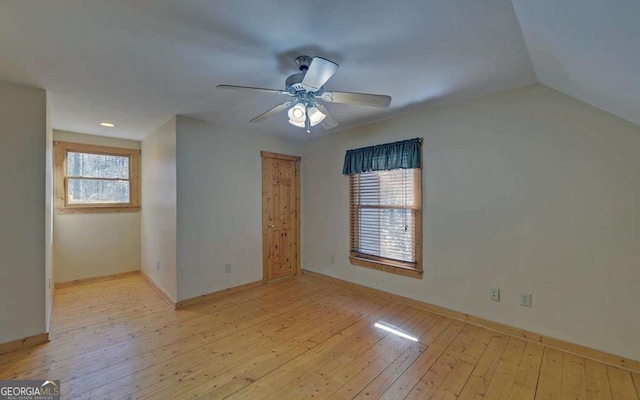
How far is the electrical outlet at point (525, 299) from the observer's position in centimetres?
264

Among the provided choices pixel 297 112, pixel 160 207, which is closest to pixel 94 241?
pixel 160 207

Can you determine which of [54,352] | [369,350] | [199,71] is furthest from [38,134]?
[369,350]

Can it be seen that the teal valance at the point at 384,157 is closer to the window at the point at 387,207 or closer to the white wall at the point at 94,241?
the window at the point at 387,207

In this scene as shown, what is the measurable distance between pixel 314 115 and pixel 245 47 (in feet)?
2.44

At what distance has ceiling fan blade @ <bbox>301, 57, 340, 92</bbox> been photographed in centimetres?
168

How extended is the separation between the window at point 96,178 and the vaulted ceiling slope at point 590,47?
558 centimetres

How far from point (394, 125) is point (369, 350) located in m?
2.73

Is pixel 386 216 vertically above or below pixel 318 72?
below

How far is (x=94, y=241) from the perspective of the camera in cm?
445

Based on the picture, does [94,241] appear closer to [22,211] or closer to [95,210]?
[95,210]

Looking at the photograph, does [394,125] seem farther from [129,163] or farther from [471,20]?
[129,163]

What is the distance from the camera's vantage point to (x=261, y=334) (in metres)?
2.78

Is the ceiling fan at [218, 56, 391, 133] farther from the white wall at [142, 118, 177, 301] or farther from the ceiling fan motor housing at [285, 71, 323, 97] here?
the white wall at [142, 118, 177, 301]

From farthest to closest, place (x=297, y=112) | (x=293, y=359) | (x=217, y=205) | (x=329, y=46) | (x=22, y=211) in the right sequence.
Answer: (x=217, y=205)
(x=22, y=211)
(x=293, y=359)
(x=297, y=112)
(x=329, y=46)
